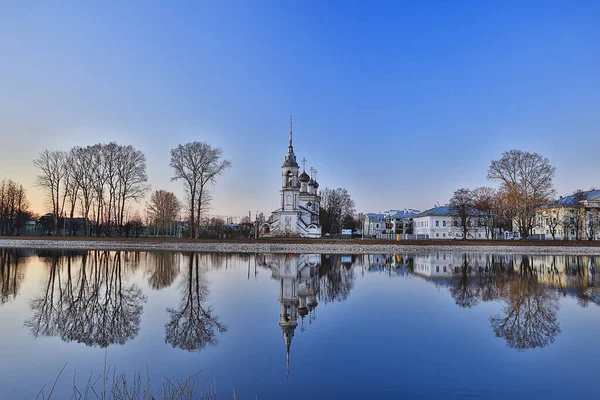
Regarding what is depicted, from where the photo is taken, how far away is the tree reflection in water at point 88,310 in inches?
418

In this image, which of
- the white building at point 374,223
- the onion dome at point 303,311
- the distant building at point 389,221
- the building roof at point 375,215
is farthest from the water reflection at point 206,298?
the building roof at point 375,215

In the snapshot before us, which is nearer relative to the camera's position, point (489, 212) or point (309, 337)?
point (309, 337)

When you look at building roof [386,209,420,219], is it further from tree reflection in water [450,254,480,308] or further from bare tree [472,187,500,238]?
tree reflection in water [450,254,480,308]

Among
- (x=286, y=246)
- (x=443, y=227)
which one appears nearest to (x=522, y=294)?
(x=286, y=246)

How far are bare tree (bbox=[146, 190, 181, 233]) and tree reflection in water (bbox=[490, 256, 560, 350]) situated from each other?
263ft

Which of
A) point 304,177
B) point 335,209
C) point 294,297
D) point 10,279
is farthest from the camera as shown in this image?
point 335,209

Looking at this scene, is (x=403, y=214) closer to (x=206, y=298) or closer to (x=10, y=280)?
(x=10, y=280)

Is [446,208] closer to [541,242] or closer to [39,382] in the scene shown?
[541,242]

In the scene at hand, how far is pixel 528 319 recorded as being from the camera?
12.8m

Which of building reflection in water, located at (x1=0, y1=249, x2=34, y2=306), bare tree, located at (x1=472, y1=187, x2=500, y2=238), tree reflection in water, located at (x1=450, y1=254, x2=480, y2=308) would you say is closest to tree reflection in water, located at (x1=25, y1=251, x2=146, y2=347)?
building reflection in water, located at (x1=0, y1=249, x2=34, y2=306)

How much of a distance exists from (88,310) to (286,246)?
36.4 m

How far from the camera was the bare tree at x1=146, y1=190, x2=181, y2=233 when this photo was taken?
90375 mm

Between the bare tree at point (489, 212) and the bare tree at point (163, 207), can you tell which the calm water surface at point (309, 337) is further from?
the bare tree at point (163, 207)

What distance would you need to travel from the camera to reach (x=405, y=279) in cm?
2389
